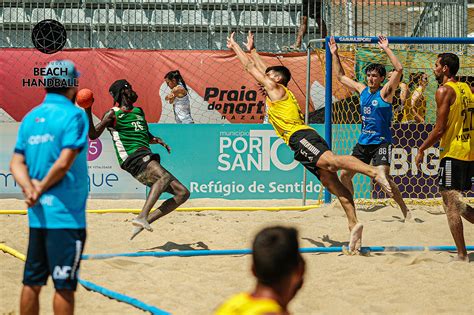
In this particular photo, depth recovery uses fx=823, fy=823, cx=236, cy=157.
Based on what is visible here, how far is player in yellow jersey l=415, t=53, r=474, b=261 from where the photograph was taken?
7234 millimetres

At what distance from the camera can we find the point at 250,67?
814cm

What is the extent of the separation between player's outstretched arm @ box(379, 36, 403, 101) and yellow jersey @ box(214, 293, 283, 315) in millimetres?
6255

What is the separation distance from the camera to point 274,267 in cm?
288

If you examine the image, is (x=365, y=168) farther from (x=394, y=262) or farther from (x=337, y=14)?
(x=337, y=14)

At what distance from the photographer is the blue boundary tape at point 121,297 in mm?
5498

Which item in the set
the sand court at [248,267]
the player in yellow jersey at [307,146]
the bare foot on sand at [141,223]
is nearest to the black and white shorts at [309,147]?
the player in yellow jersey at [307,146]

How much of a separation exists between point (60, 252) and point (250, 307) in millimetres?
1795

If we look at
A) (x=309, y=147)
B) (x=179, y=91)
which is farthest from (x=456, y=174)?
(x=179, y=91)

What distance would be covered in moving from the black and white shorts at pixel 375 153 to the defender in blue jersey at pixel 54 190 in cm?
569

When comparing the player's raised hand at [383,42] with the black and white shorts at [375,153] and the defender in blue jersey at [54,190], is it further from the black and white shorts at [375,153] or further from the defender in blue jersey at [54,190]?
the defender in blue jersey at [54,190]

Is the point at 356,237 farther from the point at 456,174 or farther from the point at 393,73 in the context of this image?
the point at 393,73

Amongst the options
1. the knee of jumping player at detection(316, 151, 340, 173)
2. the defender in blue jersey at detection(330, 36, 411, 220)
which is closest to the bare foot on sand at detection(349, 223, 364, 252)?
the knee of jumping player at detection(316, 151, 340, 173)

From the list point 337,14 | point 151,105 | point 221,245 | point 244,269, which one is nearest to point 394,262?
point 244,269

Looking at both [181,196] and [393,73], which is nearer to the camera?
[181,196]
